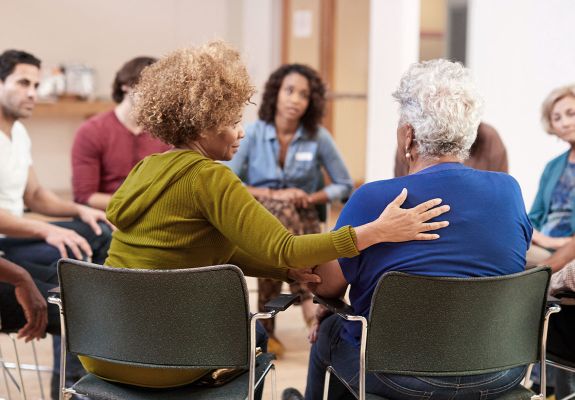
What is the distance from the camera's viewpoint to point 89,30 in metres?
8.66

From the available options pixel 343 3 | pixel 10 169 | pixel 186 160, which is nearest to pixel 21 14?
pixel 343 3

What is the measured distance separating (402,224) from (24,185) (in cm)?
207

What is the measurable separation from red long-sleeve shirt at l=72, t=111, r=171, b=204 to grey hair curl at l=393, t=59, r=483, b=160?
196cm

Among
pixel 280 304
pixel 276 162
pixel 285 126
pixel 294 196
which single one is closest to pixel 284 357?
pixel 294 196

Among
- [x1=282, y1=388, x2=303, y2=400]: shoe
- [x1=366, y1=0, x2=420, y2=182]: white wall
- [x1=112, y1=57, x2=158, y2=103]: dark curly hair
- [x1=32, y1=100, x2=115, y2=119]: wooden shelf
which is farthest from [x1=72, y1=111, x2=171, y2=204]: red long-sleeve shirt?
[x1=32, y1=100, x2=115, y2=119]: wooden shelf

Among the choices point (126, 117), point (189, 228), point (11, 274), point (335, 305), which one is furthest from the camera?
point (126, 117)

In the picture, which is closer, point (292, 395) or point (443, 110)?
point (443, 110)

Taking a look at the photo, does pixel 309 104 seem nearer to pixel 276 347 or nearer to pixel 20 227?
pixel 276 347

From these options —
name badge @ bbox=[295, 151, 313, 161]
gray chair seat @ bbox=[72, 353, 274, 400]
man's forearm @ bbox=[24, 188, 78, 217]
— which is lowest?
gray chair seat @ bbox=[72, 353, 274, 400]

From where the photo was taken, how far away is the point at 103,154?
3619 millimetres

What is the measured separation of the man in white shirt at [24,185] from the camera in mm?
2980

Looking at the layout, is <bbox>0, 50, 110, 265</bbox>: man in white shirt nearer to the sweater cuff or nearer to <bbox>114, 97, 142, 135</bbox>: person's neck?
<bbox>114, 97, 142, 135</bbox>: person's neck

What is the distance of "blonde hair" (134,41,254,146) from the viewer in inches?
72.7

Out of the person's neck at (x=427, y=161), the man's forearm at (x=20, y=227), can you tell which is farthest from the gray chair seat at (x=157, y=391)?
the man's forearm at (x=20, y=227)
